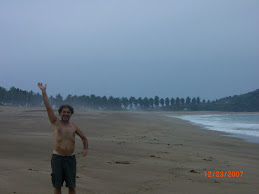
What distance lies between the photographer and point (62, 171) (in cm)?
455

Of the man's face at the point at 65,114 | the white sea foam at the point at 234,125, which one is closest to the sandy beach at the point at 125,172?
the man's face at the point at 65,114

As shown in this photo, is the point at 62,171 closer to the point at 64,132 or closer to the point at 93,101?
the point at 64,132

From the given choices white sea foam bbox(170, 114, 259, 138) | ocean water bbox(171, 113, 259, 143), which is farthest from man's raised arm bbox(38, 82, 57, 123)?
white sea foam bbox(170, 114, 259, 138)

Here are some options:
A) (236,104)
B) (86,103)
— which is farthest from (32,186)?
(236,104)

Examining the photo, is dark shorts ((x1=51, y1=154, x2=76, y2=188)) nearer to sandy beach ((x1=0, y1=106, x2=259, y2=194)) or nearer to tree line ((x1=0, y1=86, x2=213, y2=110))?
sandy beach ((x1=0, y1=106, x2=259, y2=194))

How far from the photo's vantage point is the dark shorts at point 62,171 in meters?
4.48

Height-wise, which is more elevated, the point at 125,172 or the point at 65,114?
the point at 65,114

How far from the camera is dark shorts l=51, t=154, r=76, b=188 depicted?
14.7 ft

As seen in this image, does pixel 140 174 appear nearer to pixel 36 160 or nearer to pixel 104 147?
pixel 36 160

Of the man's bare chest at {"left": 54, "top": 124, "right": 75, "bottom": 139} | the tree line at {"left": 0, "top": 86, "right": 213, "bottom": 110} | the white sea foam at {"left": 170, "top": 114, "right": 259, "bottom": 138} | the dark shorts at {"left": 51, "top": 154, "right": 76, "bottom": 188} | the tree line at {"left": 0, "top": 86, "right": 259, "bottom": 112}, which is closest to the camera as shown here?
the dark shorts at {"left": 51, "top": 154, "right": 76, "bottom": 188}
